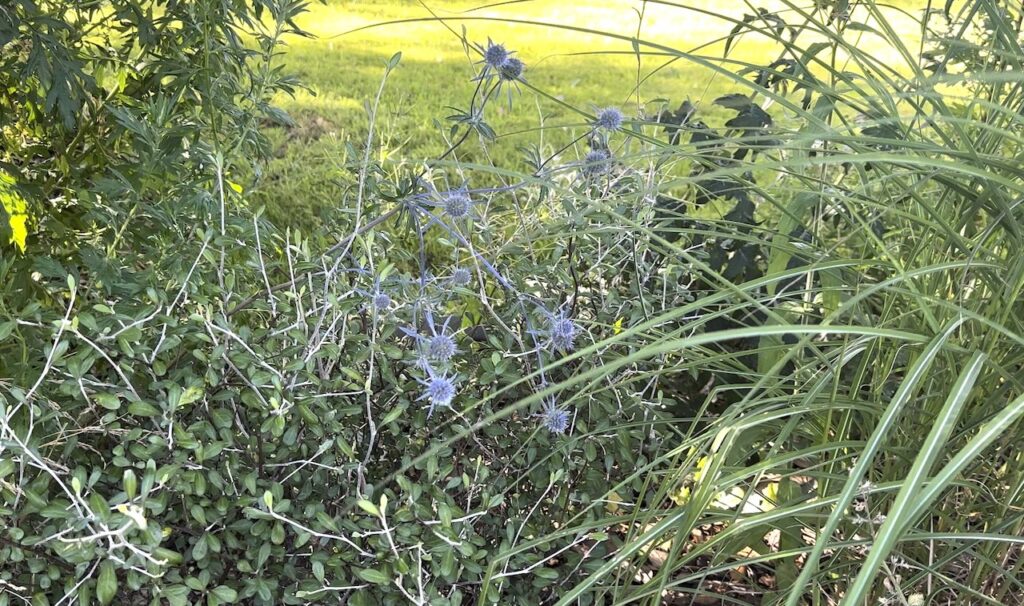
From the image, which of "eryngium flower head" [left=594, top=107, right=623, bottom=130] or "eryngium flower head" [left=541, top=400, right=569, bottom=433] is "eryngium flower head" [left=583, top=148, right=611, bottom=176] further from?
"eryngium flower head" [left=541, top=400, right=569, bottom=433]

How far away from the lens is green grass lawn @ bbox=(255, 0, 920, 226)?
127 inches

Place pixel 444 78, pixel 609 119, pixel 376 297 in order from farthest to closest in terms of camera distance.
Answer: pixel 444 78, pixel 609 119, pixel 376 297

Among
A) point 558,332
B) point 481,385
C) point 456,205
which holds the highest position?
point 456,205

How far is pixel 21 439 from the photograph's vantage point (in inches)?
40.0

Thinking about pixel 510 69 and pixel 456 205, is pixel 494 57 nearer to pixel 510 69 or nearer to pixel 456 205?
pixel 510 69

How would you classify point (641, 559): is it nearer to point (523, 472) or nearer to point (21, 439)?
point (523, 472)

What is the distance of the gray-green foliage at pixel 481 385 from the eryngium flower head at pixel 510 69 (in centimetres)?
1

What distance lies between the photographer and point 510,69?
1.20m

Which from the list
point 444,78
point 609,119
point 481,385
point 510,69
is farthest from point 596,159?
point 444,78

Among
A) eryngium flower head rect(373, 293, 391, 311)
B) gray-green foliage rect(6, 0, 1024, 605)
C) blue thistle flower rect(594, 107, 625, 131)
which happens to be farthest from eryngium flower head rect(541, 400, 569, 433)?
blue thistle flower rect(594, 107, 625, 131)

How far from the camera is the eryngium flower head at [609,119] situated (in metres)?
1.24

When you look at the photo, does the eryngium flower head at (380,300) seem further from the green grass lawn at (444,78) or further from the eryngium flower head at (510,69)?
the green grass lawn at (444,78)

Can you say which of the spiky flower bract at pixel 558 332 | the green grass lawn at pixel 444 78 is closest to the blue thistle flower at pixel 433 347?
the spiky flower bract at pixel 558 332

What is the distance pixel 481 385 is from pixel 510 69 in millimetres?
440
